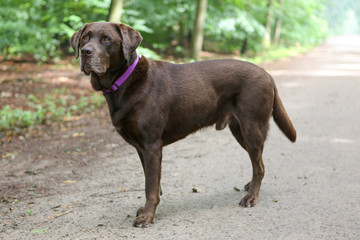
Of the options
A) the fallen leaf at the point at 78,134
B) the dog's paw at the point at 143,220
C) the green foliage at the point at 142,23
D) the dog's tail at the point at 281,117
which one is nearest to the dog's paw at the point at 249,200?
the dog's tail at the point at 281,117

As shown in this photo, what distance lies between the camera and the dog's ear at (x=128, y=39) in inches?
138

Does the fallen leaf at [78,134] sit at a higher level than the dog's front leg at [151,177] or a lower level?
lower

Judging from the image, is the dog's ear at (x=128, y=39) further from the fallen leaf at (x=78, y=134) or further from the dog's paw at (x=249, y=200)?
the fallen leaf at (x=78, y=134)

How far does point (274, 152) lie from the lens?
5.96 metres

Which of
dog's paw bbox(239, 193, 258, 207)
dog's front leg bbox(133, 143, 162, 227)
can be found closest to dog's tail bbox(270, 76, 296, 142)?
dog's paw bbox(239, 193, 258, 207)

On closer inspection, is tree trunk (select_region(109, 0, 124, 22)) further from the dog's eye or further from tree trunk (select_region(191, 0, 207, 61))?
the dog's eye

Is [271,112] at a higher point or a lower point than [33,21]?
higher

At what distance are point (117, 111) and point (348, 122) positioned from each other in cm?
550

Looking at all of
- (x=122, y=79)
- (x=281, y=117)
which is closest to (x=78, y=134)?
(x=122, y=79)

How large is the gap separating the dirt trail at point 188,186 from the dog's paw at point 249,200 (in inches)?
4.0

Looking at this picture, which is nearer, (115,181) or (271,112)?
(271,112)

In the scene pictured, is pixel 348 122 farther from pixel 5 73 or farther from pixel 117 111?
pixel 5 73

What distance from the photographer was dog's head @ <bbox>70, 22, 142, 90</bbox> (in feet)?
11.2

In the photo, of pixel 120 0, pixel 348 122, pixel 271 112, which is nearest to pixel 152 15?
pixel 120 0
